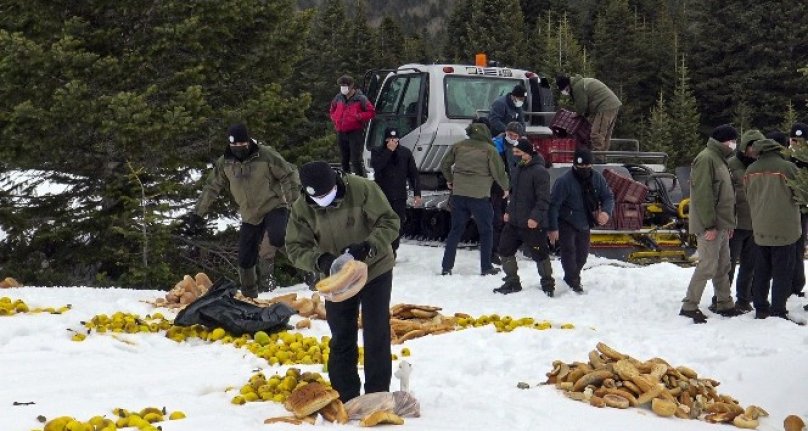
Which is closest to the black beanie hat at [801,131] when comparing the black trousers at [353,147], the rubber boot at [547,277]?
the rubber boot at [547,277]

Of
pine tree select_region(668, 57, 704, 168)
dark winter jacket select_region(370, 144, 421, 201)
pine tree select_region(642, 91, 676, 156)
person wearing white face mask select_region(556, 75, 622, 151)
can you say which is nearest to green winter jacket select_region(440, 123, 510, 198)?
dark winter jacket select_region(370, 144, 421, 201)

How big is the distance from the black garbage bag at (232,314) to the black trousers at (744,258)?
14.1ft

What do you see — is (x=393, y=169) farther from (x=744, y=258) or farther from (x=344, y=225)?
(x=344, y=225)

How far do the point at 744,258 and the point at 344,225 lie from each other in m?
5.06

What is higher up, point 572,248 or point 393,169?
point 393,169

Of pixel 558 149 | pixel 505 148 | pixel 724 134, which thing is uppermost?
pixel 724 134

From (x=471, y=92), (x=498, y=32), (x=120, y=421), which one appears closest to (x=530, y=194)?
(x=471, y=92)

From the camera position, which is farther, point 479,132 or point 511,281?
point 479,132

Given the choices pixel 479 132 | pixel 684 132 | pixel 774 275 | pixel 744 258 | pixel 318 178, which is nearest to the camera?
pixel 318 178

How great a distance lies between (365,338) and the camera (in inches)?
211

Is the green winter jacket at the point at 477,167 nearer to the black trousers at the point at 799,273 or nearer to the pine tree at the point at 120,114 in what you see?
the pine tree at the point at 120,114

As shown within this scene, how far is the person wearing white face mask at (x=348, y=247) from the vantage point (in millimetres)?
5129

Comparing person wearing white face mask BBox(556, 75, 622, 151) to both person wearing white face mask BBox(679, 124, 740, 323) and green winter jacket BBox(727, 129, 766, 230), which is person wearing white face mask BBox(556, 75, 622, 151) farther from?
person wearing white face mask BBox(679, 124, 740, 323)

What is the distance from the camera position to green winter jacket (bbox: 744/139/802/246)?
26.1 feet
